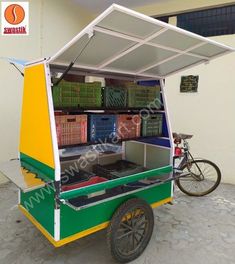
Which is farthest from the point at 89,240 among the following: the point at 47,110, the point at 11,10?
the point at 11,10

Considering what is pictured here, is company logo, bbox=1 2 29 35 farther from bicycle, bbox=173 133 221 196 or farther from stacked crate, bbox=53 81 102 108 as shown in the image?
bicycle, bbox=173 133 221 196

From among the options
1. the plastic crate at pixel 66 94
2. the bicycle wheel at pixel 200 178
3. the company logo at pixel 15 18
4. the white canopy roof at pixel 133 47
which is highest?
the company logo at pixel 15 18

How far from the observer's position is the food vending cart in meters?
1.85

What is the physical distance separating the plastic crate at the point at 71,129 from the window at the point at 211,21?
3052 millimetres

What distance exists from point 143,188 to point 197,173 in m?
1.76

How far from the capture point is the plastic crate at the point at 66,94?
216 centimetres

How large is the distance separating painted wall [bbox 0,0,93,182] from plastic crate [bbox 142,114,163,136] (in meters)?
2.18

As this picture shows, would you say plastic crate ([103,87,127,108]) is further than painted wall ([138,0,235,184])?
No

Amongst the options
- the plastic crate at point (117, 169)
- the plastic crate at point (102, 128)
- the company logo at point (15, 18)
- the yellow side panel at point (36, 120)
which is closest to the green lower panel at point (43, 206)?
the yellow side panel at point (36, 120)

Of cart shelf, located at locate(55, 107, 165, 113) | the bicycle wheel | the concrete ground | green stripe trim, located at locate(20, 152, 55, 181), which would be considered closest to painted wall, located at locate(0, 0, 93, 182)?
the concrete ground

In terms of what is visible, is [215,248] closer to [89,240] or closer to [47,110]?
[89,240]

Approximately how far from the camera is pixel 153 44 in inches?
78.2

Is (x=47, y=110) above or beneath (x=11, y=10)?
beneath

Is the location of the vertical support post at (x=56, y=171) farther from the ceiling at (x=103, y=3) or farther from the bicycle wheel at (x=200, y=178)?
the ceiling at (x=103, y=3)
